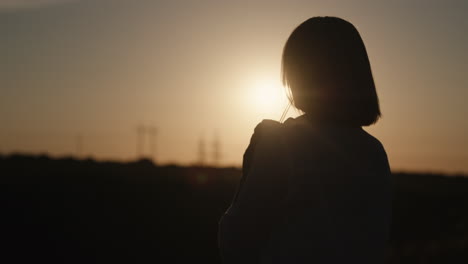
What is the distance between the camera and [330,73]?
250 centimetres

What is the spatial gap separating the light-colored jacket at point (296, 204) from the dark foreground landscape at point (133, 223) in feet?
36.2

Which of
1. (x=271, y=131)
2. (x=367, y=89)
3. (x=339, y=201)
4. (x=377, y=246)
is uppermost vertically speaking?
(x=367, y=89)

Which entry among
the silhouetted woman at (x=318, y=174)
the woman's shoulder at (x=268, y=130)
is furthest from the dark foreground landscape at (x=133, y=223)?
the woman's shoulder at (x=268, y=130)

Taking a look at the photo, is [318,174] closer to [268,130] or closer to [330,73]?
[268,130]

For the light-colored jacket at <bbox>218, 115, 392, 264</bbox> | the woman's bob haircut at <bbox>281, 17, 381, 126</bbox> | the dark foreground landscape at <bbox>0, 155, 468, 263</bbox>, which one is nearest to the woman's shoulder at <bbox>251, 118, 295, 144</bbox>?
the light-colored jacket at <bbox>218, 115, 392, 264</bbox>

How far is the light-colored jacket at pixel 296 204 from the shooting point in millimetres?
2262

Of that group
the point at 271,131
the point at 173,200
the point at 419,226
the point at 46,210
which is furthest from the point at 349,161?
the point at 173,200

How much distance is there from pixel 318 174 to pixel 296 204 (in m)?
0.13

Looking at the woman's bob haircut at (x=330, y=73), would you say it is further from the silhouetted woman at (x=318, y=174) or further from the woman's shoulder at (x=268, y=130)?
the woman's shoulder at (x=268, y=130)

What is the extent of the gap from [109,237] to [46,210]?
21.9ft

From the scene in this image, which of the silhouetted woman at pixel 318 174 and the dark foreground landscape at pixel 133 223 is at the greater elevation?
the silhouetted woman at pixel 318 174

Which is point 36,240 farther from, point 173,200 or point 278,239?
point 278,239

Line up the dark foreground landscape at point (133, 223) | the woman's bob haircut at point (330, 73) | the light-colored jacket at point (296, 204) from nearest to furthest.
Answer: the light-colored jacket at point (296, 204) → the woman's bob haircut at point (330, 73) → the dark foreground landscape at point (133, 223)

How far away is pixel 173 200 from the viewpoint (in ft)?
106
